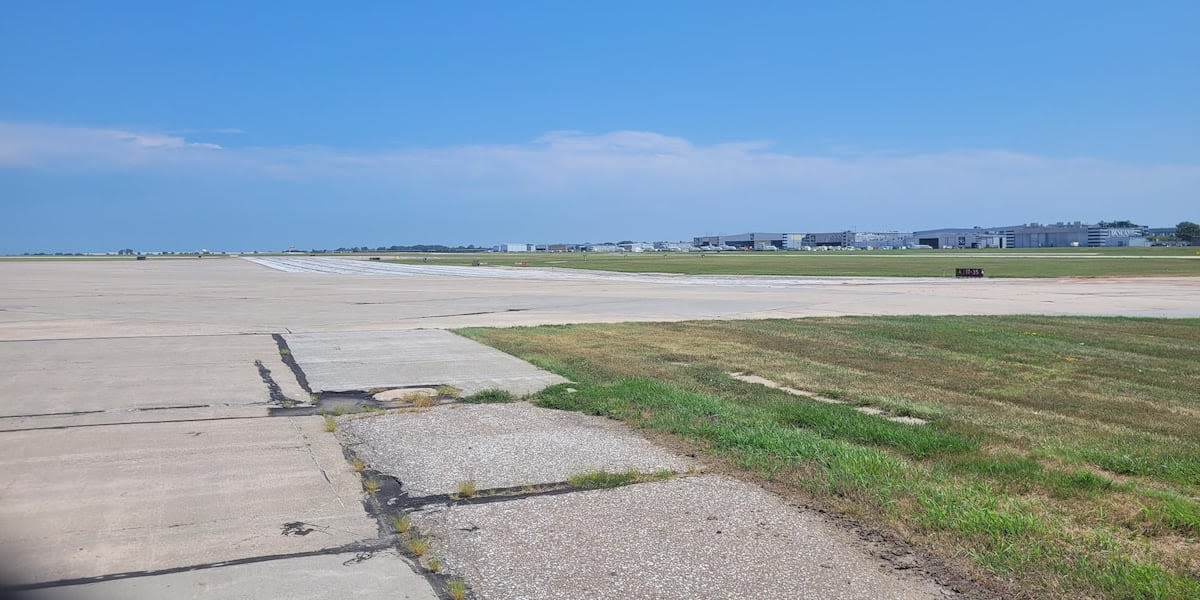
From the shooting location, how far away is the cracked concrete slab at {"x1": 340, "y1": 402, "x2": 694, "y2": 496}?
7.11m

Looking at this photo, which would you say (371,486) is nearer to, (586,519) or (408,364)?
(586,519)

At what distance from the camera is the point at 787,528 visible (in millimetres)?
5730

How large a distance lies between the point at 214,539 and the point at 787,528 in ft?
12.5

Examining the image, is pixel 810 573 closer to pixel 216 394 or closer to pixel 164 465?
pixel 164 465

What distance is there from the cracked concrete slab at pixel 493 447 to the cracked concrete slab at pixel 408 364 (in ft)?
5.75

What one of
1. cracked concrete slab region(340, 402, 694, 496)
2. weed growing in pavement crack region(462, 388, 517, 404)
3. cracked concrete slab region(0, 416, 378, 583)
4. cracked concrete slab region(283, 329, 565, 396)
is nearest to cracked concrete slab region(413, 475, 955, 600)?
cracked concrete slab region(340, 402, 694, 496)

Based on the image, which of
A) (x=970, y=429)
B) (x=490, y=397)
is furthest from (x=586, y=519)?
(x=490, y=397)

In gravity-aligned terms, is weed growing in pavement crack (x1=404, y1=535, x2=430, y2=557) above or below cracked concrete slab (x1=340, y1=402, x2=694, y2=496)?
above

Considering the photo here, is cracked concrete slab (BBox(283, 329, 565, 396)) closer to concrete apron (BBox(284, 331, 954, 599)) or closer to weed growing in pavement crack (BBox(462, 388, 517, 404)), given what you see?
weed growing in pavement crack (BBox(462, 388, 517, 404))

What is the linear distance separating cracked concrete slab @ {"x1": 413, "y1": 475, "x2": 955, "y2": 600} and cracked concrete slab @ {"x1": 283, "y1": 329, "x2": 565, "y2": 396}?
5027 mm

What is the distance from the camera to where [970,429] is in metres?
8.70

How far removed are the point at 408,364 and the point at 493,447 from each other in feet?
19.9

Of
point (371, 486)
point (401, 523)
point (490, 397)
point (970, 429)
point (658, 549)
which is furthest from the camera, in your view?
point (490, 397)

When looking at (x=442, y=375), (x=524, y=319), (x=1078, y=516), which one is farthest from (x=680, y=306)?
(x=1078, y=516)
